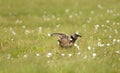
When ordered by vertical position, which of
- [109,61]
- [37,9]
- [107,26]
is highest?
[37,9]

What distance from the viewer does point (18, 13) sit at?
22.9 m

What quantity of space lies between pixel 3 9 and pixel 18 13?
4.65 ft

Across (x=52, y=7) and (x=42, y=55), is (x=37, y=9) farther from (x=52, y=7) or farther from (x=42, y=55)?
(x=42, y=55)

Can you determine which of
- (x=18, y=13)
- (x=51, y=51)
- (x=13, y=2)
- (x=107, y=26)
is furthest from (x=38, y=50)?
(x=13, y=2)

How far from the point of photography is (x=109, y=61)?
1117 cm

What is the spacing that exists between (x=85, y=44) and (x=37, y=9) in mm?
11613

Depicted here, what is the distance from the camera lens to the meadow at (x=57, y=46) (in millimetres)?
10664

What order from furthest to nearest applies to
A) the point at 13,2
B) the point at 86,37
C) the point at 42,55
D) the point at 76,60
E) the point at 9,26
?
the point at 13,2, the point at 9,26, the point at 86,37, the point at 42,55, the point at 76,60

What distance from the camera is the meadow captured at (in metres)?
10.7

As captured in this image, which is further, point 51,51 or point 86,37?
point 86,37

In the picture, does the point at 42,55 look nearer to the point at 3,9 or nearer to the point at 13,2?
the point at 3,9

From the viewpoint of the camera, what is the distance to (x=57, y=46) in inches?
516

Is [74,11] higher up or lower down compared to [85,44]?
higher up

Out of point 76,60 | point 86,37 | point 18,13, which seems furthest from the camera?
point 18,13
